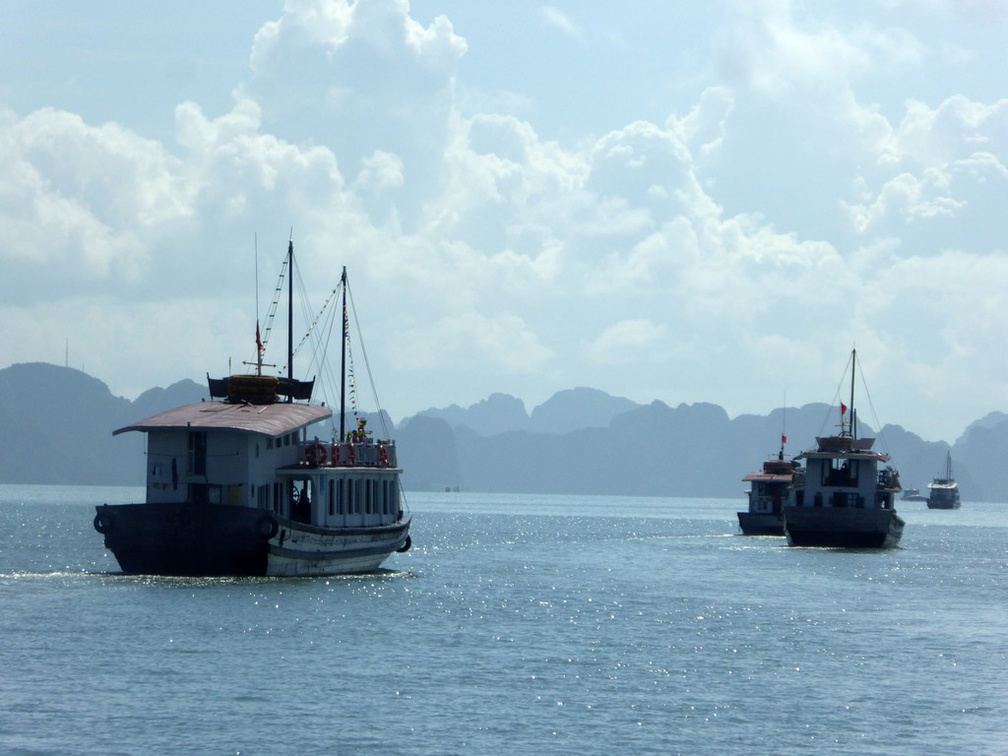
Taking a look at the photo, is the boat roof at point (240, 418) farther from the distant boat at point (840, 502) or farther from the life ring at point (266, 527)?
the distant boat at point (840, 502)

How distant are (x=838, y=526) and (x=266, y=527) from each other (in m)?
48.3

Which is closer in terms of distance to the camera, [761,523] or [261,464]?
[261,464]

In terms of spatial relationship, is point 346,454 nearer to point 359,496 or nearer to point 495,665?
point 359,496

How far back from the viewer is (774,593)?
6519 cm

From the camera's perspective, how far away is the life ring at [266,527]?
182ft

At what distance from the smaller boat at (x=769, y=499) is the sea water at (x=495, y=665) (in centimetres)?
4803

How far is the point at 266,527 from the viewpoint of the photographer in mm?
55688

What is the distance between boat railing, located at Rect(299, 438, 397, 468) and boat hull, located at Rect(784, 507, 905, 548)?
34.2 meters

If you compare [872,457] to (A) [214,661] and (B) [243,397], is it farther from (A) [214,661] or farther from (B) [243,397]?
(A) [214,661]

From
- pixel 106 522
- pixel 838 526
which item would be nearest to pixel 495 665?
pixel 106 522

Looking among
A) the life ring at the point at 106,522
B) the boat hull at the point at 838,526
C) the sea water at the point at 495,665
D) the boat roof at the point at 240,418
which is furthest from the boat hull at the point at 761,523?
the life ring at the point at 106,522

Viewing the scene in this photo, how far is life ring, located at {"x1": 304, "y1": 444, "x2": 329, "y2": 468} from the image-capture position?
62.2 metres

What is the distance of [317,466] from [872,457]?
141ft

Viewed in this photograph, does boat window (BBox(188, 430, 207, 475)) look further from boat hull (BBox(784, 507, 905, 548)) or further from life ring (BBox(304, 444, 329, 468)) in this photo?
boat hull (BBox(784, 507, 905, 548))
